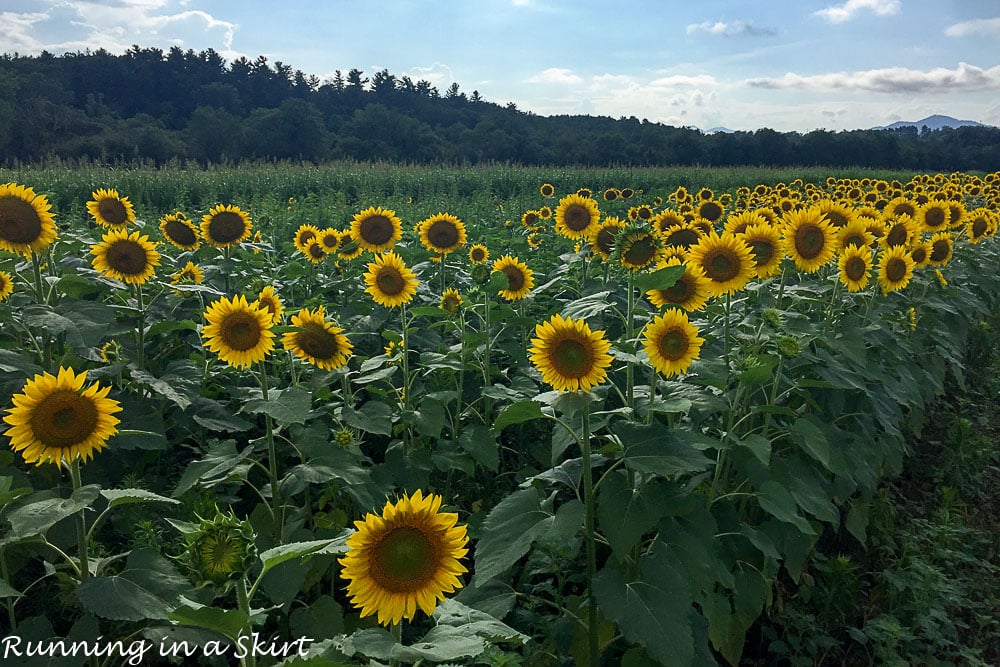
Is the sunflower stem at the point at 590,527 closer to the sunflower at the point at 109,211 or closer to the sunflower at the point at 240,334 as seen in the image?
the sunflower at the point at 240,334

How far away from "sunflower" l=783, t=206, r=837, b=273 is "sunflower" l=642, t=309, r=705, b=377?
4.61ft

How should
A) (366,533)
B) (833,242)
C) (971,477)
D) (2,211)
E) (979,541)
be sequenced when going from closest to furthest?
(366,533) < (2,211) < (833,242) < (979,541) < (971,477)

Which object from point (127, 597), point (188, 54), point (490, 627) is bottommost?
point (127, 597)

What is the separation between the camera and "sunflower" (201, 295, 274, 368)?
2574mm

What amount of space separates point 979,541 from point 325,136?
51.2m

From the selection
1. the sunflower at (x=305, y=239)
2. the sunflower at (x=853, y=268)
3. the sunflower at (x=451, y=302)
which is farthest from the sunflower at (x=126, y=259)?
the sunflower at (x=853, y=268)

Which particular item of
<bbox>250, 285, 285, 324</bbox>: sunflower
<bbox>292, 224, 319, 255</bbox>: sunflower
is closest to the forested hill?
<bbox>292, 224, 319, 255</bbox>: sunflower

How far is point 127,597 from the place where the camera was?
1.74 m

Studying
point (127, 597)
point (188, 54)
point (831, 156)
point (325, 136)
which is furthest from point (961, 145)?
point (188, 54)

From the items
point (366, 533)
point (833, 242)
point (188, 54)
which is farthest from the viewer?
point (188, 54)

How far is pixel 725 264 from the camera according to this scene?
286 centimetres

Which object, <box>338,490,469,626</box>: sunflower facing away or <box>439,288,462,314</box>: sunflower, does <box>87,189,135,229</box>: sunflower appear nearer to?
<box>439,288,462,314</box>: sunflower

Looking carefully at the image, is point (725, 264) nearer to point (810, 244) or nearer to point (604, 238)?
point (810, 244)

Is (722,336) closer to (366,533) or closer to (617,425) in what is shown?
(617,425)
